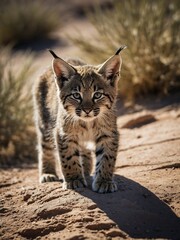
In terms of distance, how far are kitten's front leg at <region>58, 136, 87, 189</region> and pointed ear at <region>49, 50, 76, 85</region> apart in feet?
2.24

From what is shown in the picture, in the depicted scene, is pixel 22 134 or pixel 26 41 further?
pixel 26 41

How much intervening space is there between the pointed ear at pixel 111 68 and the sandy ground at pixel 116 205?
1.19m

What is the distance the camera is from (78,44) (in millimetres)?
10531

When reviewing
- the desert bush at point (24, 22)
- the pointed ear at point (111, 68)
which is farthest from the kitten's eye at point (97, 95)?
the desert bush at point (24, 22)

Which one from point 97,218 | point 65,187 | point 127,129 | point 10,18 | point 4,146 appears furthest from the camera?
point 10,18

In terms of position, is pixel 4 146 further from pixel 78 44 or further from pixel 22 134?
pixel 78 44

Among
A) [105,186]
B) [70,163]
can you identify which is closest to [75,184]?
[70,163]

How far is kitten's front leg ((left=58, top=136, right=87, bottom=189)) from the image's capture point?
5805 millimetres

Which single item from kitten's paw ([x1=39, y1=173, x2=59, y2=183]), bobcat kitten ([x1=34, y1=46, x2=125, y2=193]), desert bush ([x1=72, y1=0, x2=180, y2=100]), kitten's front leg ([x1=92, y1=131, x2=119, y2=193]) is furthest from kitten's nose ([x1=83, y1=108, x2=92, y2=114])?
desert bush ([x1=72, y1=0, x2=180, y2=100])

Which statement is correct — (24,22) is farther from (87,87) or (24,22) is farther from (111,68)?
(87,87)

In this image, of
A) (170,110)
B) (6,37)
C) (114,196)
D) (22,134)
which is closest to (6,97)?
(22,134)

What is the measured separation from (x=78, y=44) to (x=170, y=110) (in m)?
2.81

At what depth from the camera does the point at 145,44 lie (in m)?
9.55

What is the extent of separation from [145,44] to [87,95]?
171 inches
